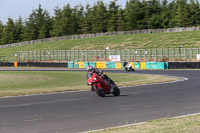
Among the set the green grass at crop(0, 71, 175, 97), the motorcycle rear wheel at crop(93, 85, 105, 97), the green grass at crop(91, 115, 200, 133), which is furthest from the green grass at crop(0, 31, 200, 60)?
the green grass at crop(91, 115, 200, 133)

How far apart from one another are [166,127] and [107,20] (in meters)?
119

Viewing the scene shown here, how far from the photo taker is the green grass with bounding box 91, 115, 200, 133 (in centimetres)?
889

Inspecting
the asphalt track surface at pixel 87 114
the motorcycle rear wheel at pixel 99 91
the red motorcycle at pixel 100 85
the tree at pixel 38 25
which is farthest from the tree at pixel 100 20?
the asphalt track surface at pixel 87 114

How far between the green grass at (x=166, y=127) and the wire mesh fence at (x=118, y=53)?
4438 centimetres

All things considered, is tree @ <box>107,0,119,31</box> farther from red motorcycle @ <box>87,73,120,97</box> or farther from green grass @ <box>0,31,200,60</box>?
red motorcycle @ <box>87,73,120,97</box>

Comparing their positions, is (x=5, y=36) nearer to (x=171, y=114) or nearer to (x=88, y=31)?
(x=88, y=31)

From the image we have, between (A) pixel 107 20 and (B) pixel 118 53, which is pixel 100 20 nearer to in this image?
(A) pixel 107 20

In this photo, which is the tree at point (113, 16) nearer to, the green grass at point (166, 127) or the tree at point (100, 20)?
the tree at point (100, 20)

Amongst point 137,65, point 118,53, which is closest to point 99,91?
point 137,65

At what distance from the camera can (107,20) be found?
12781cm

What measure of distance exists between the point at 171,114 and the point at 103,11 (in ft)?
393

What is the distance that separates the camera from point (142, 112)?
42.1ft

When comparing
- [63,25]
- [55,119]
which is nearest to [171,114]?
[55,119]

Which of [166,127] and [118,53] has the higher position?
[118,53]
